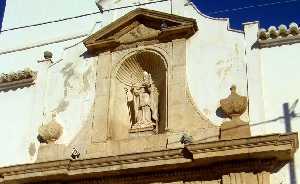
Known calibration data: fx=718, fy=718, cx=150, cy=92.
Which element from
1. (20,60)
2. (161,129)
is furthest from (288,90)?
(20,60)

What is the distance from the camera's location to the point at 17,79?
1393 centimetres

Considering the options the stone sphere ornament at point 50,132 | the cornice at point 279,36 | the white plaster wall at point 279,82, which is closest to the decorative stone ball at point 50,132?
the stone sphere ornament at point 50,132

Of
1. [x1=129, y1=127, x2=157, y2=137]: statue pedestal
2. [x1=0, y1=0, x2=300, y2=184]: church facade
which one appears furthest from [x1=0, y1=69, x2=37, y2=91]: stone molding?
[x1=129, y1=127, x2=157, y2=137]: statue pedestal

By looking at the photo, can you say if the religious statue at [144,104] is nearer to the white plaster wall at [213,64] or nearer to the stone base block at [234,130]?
the white plaster wall at [213,64]

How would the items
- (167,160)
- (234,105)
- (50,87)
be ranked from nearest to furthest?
(167,160) < (234,105) < (50,87)

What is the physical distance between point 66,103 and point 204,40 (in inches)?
111

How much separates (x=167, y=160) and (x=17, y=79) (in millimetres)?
3970

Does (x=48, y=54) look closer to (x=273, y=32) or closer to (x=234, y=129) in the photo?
(x=234, y=129)

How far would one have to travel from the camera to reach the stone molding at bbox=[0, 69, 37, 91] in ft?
45.5

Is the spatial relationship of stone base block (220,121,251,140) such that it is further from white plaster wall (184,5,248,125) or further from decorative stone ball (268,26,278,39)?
decorative stone ball (268,26,278,39)

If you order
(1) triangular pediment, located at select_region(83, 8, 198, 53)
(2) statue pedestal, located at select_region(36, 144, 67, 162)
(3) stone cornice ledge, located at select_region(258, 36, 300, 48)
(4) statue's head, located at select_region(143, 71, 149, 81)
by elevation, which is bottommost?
(2) statue pedestal, located at select_region(36, 144, 67, 162)

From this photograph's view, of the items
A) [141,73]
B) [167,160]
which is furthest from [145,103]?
[167,160]

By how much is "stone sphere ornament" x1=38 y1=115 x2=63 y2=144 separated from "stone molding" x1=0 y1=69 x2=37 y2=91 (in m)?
1.24

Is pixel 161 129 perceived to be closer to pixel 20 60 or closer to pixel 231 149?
pixel 231 149
